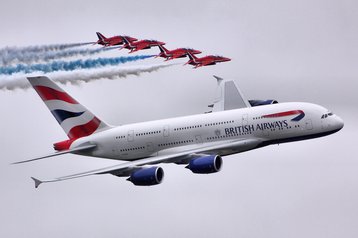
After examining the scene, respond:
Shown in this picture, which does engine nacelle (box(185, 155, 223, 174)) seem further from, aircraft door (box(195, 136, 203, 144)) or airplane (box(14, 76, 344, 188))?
aircraft door (box(195, 136, 203, 144))

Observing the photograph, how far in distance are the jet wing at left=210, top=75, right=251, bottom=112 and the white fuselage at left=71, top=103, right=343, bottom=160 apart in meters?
12.9

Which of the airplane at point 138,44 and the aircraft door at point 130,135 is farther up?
the airplane at point 138,44

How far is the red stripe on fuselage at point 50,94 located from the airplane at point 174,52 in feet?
106

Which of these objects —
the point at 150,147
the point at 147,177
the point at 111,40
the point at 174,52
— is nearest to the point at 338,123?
the point at 150,147

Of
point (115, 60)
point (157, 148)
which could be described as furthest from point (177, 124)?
point (115, 60)

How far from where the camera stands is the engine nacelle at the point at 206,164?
145 m

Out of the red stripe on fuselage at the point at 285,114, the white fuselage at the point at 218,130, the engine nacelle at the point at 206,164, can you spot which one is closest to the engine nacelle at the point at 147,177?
the engine nacelle at the point at 206,164

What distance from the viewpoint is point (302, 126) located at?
151 m

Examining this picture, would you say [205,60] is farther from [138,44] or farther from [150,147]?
[150,147]

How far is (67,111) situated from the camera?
167000mm

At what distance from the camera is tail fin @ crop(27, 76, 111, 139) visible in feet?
544

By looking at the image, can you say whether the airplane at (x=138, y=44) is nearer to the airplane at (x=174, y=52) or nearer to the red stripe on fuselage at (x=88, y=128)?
the airplane at (x=174, y=52)

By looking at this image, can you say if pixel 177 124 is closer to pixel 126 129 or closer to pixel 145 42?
pixel 126 129

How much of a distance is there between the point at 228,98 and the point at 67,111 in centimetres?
1980
